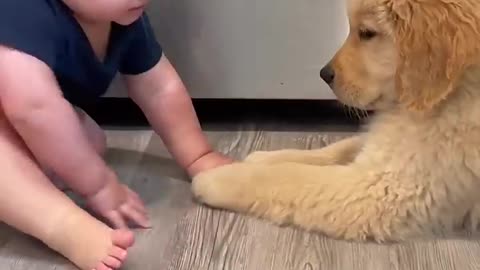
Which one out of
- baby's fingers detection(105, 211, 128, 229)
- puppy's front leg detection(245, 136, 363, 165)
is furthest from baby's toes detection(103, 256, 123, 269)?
puppy's front leg detection(245, 136, 363, 165)

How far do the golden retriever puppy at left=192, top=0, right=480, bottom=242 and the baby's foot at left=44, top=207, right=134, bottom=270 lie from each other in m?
0.22

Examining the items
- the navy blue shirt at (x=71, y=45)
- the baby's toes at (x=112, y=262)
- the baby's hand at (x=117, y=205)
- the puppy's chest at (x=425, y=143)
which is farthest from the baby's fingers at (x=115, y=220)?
the puppy's chest at (x=425, y=143)

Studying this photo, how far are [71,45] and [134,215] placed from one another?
280 mm

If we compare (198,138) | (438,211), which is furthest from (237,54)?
(438,211)

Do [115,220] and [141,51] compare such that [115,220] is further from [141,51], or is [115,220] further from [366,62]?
[366,62]

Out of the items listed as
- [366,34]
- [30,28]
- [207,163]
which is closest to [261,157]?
Answer: [207,163]

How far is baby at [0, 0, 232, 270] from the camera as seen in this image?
50.9 inches

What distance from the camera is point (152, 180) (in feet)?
5.16

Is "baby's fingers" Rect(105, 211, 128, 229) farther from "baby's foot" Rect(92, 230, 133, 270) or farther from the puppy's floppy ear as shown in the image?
the puppy's floppy ear

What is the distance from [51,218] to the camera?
1300 mm

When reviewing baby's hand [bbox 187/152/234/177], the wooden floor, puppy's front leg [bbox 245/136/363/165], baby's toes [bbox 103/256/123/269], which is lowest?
puppy's front leg [bbox 245/136/363/165]

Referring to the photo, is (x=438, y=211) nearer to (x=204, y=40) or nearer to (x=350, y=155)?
(x=350, y=155)

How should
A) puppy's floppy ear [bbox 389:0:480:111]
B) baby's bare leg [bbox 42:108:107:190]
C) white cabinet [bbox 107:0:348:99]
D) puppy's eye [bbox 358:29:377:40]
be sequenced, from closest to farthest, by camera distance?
puppy's floppy ear [bbox 389:0:480:111] → puppy's eye [bbox 358:29:377:40] → baby's bare leg [bbox 42:108:107:190] → white cabinet [bbox 107:0:348:99]

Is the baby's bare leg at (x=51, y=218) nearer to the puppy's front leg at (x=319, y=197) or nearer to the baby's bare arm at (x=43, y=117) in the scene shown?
the baby's bare arm at (x=43, y=117)
